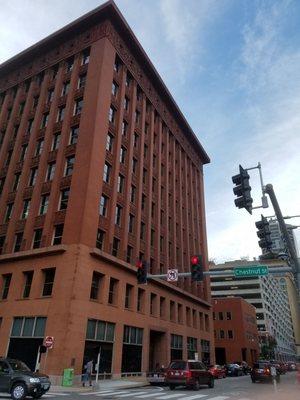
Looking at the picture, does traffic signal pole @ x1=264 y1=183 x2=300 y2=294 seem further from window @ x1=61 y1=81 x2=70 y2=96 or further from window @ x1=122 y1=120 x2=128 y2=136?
window @ x1=61 y1=81 x2=70 y2=96

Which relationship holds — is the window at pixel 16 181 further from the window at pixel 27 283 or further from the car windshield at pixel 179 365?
the car windshield at pixel 179 365

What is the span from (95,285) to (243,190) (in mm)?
21499

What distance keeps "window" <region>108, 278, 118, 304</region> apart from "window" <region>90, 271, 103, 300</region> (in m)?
1.83

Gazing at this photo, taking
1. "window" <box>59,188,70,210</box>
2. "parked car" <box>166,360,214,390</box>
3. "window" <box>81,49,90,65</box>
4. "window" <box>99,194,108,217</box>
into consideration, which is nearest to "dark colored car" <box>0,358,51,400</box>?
"parked car" <box>166,360,214,390</box>

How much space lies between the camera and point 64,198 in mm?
33125

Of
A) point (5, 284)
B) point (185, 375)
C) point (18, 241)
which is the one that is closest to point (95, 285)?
point (5, 284)

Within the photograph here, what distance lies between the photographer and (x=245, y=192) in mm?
12242

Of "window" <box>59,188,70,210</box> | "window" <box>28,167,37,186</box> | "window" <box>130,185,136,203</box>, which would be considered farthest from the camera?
"window" <box>130,185,136,203</box>

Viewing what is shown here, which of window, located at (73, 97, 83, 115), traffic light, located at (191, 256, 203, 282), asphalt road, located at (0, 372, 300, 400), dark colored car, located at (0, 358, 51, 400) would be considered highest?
window, located at (73, 97, 83, 115)

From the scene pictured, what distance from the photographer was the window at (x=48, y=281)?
29.3 metres

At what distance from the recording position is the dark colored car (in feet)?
50.1

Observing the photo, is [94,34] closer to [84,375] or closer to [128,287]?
[128,287]

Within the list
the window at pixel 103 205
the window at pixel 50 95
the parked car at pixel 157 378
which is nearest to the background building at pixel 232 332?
the parked car at pixel 157 378

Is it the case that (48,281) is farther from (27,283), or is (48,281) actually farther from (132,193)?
(132,193)
